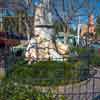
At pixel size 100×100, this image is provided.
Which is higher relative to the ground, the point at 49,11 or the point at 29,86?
the point at 49,11

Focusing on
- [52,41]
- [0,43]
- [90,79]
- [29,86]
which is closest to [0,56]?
[29,86]

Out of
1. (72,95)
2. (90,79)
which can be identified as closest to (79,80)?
(90,79)

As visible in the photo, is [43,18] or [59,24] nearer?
[43,18]

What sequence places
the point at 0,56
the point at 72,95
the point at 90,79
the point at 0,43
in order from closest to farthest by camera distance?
1. the point at 72,95
2. the point at 0,56
3. the point at 90,79
4. the point at 0,43

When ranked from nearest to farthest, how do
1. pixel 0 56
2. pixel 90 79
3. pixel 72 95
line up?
1. pixel 72 95
2. pixel 0 56
3. pixel 90 79

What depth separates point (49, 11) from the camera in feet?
Answer: 36.7

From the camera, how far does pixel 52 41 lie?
11.3 m

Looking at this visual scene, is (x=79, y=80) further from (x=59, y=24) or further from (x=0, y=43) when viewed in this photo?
(x=59, y=24)

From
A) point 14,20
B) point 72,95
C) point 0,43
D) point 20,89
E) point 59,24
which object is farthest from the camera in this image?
point 14,20

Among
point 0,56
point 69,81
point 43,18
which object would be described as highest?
point 43,18

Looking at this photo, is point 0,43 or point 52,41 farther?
point 0,43

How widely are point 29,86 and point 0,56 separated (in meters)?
1.24

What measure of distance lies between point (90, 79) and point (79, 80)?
10.5 inches

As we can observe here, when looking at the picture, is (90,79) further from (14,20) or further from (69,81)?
(14,20)
